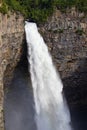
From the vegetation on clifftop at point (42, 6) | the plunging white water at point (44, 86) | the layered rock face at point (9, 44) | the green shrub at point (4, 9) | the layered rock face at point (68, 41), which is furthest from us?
the layered rock face at point (68, 41)

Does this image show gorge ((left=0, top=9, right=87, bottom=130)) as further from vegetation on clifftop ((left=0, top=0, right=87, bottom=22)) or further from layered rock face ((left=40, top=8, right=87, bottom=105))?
vegetation on clifftop ((left=0, top=0, right=87, bottom=22))

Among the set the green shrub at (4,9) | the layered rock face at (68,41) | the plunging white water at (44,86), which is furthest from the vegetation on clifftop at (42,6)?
the green shrub at (4,9)

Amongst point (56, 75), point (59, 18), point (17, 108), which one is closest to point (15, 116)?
point (17, 108)

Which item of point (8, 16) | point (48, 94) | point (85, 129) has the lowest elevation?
point (85, 129)

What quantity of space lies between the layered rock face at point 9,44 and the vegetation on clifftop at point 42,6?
116 cm

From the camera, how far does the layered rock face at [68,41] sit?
137ft

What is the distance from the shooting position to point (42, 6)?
42.3 metres

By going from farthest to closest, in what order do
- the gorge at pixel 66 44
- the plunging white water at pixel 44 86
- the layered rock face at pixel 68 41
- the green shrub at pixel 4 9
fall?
1. the layered rock face at pixel 68 41
2. the gorge at pixel 66 44
3. the plunging white water at pixel 44 86
4. the green shrub at pixel 4 9

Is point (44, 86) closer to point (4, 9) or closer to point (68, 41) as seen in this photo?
point (68, 41)

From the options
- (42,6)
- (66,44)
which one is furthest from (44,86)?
(42,6)

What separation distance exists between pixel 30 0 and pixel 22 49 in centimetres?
362

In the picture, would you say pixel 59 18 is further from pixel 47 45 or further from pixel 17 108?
pixel 17 108

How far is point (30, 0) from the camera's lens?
4175cm

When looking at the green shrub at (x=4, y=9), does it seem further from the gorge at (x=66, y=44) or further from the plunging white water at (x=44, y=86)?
the plunging white water at (x=44, y=86)
